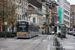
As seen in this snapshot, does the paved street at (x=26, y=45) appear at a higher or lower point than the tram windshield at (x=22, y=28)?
lower

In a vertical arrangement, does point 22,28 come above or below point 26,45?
above

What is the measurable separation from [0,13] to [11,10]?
8.31 ft

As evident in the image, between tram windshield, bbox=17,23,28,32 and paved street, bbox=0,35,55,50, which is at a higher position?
tram windshield, bbox=17,23,28,32

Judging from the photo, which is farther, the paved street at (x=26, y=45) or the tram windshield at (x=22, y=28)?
the tram windshield at (x=22, y=28)

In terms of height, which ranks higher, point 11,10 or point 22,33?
point 11,10

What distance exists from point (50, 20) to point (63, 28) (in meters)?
54.8

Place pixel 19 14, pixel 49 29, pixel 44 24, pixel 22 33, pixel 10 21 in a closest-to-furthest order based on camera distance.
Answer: pixel 22 33 → pixel 10 21 → pixel 19 14 → pixel 44 24 → pixel 49 29

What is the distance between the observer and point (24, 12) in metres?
70.7

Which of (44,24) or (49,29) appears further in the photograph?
(49,29)

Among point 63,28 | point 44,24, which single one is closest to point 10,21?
point 63,28

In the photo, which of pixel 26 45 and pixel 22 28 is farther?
pixel 22 28

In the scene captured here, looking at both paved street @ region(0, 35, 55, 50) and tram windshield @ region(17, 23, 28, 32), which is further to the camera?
tram windshield @ region(17, 23, 28, 32)

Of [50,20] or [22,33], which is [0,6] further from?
[50,20]

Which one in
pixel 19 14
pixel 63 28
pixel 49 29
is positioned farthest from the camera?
pixel 49 29
